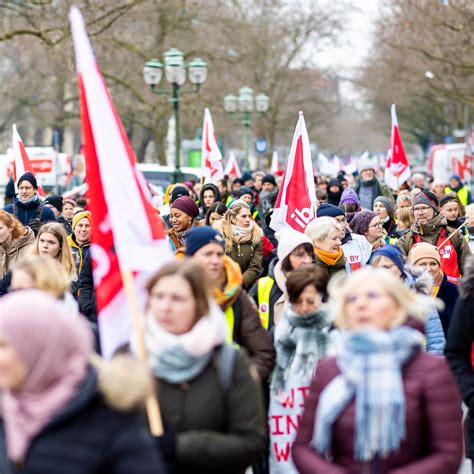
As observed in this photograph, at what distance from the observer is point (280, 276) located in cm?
643

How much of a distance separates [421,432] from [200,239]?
2.07 meters

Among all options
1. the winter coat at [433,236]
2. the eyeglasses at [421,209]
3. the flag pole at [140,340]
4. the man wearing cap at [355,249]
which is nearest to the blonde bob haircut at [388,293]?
the flag pole at [140,340]

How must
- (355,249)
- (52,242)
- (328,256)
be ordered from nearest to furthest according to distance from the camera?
(328,256) → (52,242) → (355,249)

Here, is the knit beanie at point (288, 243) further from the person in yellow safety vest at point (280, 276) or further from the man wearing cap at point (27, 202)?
the man wearing cap at point (27, 202)

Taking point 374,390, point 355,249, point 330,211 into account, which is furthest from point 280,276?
point 330,211

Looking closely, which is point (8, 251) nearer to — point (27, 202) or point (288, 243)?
point (27, 202)

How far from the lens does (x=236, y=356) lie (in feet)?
13.6

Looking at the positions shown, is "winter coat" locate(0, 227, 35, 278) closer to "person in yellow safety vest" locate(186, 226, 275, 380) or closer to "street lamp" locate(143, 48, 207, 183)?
"person in yellow safety vest" locate(186, 226, 275, 380)

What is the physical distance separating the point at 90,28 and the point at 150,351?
70.0 feet

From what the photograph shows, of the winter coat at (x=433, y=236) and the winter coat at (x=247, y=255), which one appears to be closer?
the winter coat at (x=433, y=236)

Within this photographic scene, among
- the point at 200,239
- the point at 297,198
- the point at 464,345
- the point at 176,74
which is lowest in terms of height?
the point at 464,345

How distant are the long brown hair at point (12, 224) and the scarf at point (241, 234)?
2026 mm

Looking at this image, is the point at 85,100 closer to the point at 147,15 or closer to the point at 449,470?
the point at 449,470

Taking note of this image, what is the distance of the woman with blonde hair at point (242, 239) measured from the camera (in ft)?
34.6
